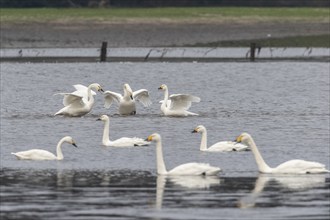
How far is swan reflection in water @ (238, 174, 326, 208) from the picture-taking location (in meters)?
17.8

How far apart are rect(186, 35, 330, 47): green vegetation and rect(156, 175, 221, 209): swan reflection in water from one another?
133 ft

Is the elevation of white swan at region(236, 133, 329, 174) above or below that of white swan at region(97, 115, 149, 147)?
below

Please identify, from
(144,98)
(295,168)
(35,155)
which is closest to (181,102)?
(144,98)

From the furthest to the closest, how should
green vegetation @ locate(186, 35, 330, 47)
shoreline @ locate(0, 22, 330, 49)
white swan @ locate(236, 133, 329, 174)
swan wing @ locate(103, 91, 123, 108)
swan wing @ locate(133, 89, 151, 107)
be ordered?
shoreline @ locate(0, 22, 330, 49)
green vegetation @ locate(186, 35, 330, 47)
swan wing @ locate(133, 89, 151, 107)
swan wing @ locate(103, 91, 123, 108)
white swan @ locate(236, 133, 329, 174)

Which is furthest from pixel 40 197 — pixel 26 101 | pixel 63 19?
Result: pixel 63 19

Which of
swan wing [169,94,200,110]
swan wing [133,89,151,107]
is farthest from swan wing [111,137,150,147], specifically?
swan wing [133,89,151,107]

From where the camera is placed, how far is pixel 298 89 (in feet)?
134

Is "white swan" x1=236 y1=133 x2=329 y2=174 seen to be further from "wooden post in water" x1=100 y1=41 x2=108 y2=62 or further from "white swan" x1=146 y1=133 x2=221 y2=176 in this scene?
"wooden post in water" x1=100 y1=41 x2=108 y2=62

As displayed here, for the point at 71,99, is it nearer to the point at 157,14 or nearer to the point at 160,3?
the point at 157,14

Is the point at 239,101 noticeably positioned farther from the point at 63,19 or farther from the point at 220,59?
the point at 63,19

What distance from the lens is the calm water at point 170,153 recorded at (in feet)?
53.7

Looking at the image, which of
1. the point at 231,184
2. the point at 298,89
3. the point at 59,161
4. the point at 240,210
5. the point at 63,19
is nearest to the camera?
the point at 240,210

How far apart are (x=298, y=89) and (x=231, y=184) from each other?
2250 cm

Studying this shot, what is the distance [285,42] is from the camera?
2398 inches
